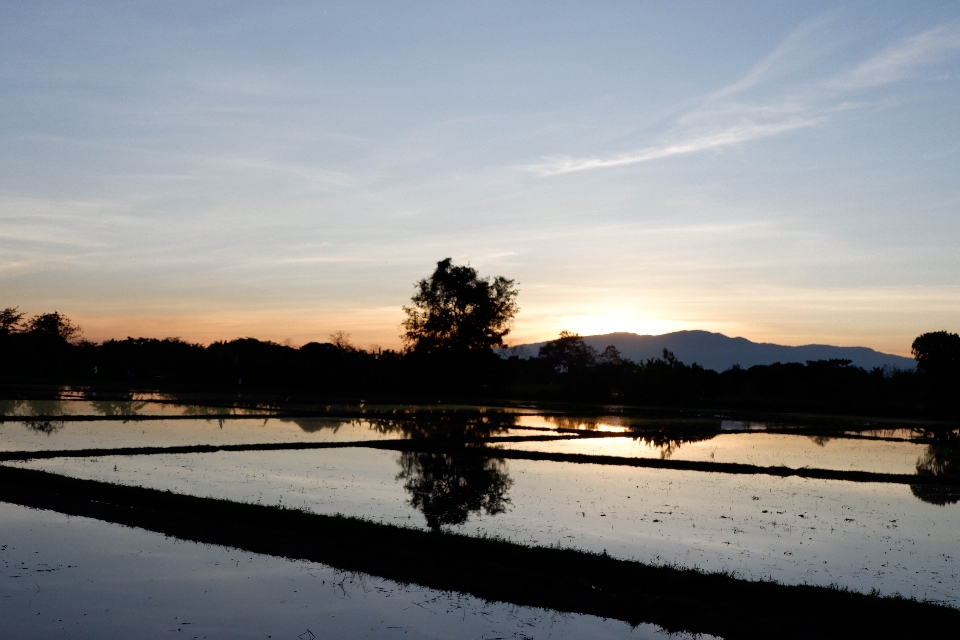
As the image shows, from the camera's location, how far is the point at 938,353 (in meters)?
54.9

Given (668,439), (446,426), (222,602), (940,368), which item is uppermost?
(940,368)

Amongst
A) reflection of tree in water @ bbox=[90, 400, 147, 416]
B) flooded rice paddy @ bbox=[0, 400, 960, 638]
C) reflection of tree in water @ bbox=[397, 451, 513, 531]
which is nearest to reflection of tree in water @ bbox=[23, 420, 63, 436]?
flooded rice paddy @ bbox=[0, 400, 960, 638]

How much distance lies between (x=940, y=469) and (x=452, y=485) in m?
13.4

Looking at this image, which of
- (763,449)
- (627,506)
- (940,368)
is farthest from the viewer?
(940,368)

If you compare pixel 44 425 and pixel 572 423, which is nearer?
pixel 44 425

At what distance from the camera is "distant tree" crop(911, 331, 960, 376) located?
53.3m

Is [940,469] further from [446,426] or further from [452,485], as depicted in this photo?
[446,426]

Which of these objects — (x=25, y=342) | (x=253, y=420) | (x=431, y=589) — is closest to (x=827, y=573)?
(x=431, y=589)

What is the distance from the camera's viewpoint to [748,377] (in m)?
68.5

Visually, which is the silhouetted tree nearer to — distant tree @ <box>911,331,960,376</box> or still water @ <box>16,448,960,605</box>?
distant tree @ <box>911,331,960,376</box>

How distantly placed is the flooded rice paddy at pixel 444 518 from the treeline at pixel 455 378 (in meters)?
25.0

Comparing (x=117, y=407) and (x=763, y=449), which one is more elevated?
(x=117, y=407)

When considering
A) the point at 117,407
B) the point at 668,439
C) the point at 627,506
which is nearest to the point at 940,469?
the point at 668,439

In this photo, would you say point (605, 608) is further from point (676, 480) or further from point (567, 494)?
point (676, 480)
